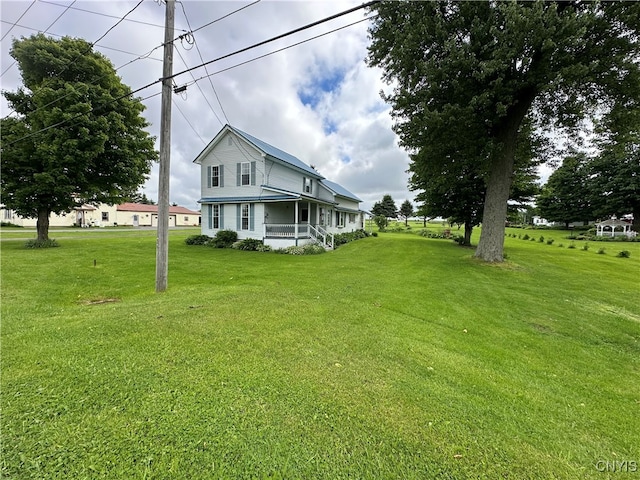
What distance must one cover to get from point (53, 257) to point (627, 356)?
18691 millimetres

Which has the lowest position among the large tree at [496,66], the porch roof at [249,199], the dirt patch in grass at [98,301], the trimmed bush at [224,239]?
the dirt patch in grass at [98,301]

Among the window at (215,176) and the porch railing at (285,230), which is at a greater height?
the window at (215,176)

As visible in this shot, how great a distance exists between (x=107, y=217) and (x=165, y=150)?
49747 mm

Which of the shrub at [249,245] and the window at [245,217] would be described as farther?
the window at [245,217]

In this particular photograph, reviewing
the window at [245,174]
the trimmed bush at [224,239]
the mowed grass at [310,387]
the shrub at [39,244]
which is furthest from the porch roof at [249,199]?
the mowed grass at [310,387]

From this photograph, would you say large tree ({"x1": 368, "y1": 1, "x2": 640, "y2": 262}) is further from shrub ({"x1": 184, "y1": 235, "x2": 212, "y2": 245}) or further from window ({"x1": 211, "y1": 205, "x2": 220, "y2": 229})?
shrub ({"x1": 184, "y1": 235, "x2": 212, "y2": 245})

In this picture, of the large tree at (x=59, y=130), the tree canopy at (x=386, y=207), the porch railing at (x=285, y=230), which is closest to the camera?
the large tree at (x=59, y=130)

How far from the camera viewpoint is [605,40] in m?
9.11

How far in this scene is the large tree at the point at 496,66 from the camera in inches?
329

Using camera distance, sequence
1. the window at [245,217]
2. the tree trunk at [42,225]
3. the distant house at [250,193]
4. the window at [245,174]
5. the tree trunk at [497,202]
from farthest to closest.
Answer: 1. the window at [245,174]
2. the window at [245,217]
3. the distant house at [250,193]
4. the tree trunk at [42,225]
5. the tree trunk at [497,202]

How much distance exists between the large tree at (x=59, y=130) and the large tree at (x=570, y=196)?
54400mm

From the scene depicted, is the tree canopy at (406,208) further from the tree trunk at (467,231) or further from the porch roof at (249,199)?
the porch roof at (249,199)

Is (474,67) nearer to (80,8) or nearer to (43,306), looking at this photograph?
(80,8)

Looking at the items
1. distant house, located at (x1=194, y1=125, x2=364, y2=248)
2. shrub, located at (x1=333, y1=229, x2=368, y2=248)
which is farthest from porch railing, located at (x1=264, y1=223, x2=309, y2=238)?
shrub, located at (x1=333, y1=229, x2=368, y2=248)
